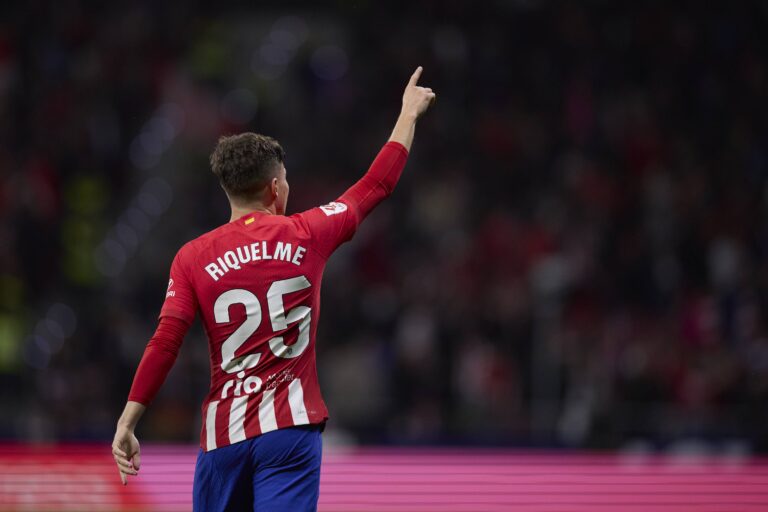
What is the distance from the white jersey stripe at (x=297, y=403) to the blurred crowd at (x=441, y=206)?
5685 millimetres

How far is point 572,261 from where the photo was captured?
11344 millimetres

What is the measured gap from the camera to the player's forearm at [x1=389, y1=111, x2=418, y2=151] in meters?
4.12

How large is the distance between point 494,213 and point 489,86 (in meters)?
2.26

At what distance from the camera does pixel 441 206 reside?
12406mm

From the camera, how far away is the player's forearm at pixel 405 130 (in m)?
4.12

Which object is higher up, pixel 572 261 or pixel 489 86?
pixel 489 86

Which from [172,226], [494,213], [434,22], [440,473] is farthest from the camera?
[434,22]

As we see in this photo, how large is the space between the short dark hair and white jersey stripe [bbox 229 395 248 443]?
68 cm

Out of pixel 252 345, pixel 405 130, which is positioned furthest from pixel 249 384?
pixel 405 130

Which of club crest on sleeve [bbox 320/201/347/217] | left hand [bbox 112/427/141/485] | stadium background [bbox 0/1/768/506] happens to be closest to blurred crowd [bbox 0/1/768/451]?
stadium background [bbox 0/1/768/506]

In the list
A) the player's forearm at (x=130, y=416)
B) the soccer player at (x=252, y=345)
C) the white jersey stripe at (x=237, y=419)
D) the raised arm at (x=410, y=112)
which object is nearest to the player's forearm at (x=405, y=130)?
the raised arm at (x=410, y=112)

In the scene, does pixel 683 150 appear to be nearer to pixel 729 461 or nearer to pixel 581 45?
pixel 581 45

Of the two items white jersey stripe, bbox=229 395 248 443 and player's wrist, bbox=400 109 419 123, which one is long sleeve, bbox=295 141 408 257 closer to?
player's wrist, bbox=400 109 419 123

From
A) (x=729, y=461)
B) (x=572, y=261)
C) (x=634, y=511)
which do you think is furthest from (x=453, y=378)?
(x=634, y=511)
